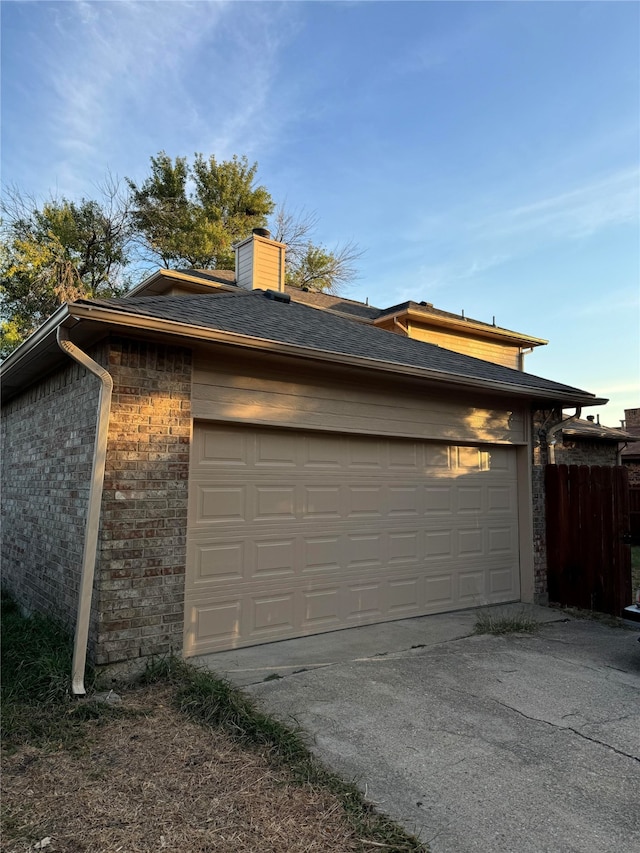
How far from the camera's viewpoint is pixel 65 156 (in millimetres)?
12844

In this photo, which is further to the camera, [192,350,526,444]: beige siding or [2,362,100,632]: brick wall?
[192,350,526,444]: beige siding

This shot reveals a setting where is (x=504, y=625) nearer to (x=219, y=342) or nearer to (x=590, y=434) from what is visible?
(x=219, y=342)

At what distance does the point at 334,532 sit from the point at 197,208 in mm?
21039

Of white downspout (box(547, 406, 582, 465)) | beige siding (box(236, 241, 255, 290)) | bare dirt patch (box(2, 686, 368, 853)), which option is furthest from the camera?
beige siding (box(236, 241, 255, 290))

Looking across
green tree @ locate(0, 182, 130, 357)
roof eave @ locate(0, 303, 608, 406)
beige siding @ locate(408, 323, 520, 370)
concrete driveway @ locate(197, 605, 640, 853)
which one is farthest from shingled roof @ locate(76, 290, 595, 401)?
green tree @ locate(0, 182, 130, 357)

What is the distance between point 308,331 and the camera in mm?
6301

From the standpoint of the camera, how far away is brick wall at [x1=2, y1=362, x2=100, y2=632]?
5.03 metres

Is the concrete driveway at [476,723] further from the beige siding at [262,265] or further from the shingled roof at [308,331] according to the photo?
the beige siding at [262,265]

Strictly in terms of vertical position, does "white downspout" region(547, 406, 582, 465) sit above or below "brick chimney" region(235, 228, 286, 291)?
below

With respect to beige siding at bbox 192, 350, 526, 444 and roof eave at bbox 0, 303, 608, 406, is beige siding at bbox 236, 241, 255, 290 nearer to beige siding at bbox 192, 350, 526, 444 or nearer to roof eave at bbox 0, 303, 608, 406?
roof eave at bbox 0, 303, 608, 406

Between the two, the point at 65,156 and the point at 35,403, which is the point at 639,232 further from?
the point at 65,156

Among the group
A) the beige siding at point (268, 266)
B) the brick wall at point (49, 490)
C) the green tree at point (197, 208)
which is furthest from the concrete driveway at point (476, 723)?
the green tree at point (197, 208)

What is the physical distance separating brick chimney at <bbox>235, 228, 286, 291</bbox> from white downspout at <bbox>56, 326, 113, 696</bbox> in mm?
6376

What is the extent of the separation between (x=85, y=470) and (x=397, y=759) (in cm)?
348
